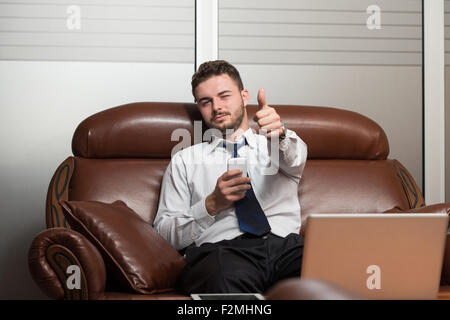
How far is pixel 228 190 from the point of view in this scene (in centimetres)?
166

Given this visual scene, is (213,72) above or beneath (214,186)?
above

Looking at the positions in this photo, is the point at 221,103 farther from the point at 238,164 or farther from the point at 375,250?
the point at 375,250

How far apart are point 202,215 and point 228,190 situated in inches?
7.3

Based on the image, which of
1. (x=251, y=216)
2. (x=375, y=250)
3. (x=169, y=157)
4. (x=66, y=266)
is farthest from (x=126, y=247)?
(x=375, y=250)

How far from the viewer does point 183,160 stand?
2.03 metres

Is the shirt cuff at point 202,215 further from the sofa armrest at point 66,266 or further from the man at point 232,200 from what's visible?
the sofa armrest at point 66,266

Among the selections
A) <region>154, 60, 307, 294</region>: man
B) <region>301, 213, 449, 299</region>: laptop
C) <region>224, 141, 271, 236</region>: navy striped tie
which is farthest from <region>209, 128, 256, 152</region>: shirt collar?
<region>301, 213, 449, 299</region>: laptop

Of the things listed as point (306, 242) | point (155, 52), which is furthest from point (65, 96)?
point (306, 242)

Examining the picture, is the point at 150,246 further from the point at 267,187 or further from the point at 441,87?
the point at 441,87

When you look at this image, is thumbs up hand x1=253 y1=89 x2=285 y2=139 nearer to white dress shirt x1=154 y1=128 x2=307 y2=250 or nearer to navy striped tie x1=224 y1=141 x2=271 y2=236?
white dress shirt x1=154 y1=128 x2=307 y2=250

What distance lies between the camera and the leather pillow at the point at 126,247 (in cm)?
156

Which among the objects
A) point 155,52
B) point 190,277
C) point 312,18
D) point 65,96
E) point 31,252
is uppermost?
point 312,18

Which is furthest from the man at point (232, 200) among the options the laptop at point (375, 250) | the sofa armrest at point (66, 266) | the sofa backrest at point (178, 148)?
the laptop at point (375, 250)

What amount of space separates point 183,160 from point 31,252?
28.8 inches
